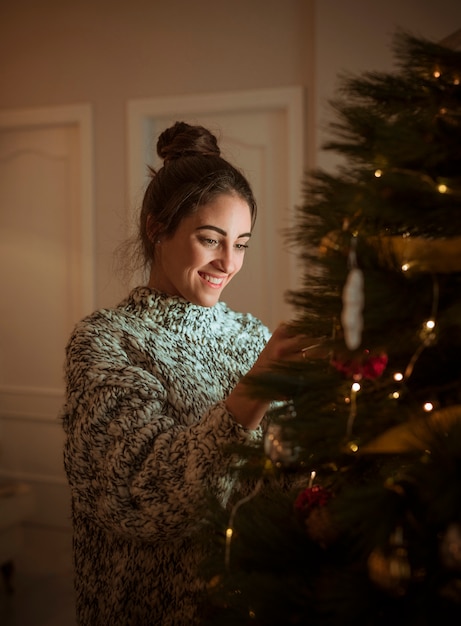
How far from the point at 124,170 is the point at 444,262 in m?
3.31

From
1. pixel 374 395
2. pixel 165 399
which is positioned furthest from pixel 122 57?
pixel 374 395

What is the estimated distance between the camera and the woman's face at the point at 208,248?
1373 mm

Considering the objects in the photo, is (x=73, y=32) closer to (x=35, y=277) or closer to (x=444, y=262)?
(x=35, y=277)

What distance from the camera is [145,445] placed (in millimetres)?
1063

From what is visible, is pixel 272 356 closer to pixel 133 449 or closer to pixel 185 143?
pixel 133 449

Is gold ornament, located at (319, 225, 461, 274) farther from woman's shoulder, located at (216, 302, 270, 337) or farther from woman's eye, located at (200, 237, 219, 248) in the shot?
woman's shoulder, located at (216, 302, 270, 337)

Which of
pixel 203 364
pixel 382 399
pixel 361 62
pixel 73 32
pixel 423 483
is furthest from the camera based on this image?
pixel 73 32

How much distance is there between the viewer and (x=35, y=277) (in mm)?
4059

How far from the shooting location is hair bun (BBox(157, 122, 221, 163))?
1.55 m

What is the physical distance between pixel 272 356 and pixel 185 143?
0.88m

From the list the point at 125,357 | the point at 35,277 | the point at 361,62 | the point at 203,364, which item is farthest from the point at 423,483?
the point at 35,277

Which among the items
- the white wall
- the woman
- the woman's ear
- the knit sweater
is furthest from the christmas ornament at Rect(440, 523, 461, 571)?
the white wall

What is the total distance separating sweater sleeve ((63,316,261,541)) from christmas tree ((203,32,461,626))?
27 cm

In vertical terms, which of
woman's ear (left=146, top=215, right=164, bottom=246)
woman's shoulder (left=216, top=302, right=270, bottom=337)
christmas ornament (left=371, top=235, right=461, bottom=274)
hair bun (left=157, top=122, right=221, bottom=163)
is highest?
hair bun (left=157, top=122, right=221, bottom=163)
